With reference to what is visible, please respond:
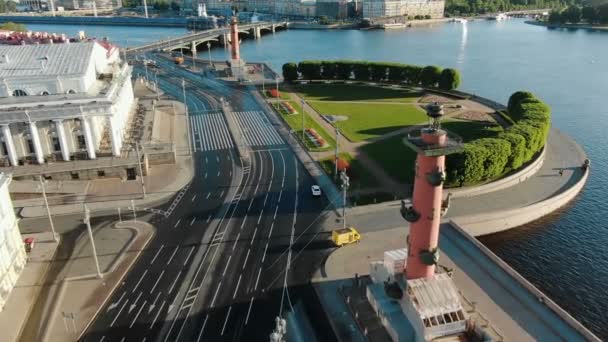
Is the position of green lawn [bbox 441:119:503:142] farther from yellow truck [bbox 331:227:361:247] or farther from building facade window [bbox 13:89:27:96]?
building facade window [bbox 13:89:27:96]

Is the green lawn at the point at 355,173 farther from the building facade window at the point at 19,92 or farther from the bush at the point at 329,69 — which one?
the bush at the point at 329,69

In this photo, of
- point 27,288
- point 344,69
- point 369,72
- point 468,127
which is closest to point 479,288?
point 27,288

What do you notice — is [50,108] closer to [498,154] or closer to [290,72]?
[498,154]

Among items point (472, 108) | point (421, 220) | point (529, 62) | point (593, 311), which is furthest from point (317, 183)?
point (529, 62)

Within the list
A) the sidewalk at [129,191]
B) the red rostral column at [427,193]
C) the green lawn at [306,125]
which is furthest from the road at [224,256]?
the red rostral column at [427,193]

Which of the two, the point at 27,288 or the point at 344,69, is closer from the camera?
the point at 27,288

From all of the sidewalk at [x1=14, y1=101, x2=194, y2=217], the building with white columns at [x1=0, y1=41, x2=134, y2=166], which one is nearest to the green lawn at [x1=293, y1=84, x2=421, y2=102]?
the sidewalk at [x1=14, y1=101, x2=194, y2=217]

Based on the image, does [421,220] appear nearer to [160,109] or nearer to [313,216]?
[313,216]
